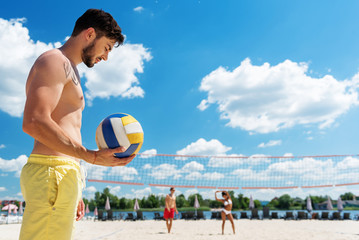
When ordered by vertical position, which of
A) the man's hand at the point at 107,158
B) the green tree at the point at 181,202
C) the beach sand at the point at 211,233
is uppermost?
the man's hand at the point at 107,158

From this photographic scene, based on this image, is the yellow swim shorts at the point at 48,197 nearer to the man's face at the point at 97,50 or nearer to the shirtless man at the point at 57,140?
the shirtless man at the point at 57,140

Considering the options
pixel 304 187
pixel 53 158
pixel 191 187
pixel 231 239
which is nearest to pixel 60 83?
pixel 53 158

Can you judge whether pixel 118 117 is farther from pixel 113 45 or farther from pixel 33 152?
pixel 33 152

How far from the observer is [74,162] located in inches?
56.3

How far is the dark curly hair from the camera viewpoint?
1510 mm

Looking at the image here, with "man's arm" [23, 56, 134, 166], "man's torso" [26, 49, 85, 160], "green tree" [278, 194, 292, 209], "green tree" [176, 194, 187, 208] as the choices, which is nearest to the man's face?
"man's torso" [26, 49, 85, 160]

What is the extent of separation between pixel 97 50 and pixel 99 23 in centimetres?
14

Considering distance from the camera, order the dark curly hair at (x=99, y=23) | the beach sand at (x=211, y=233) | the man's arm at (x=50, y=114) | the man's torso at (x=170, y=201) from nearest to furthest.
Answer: the man's arm at (x=50, y=114) < the dark curly hair at (x=99, y=23) < the beach sand at (x=211, y=233) < the man's torso at (x=170, y=201)

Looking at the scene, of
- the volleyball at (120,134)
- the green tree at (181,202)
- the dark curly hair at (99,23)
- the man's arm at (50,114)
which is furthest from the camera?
the green tree at (181,202)

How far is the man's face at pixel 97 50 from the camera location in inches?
61.1

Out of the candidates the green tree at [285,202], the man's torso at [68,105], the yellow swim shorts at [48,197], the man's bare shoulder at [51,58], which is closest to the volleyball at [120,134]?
the man's torso at [68,105]

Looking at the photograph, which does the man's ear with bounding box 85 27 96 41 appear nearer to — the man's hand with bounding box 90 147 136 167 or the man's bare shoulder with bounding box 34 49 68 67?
the man's bare shoulder with bounding box 34 49 68 67

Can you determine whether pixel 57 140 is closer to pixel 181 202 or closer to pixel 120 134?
pixel 120 134

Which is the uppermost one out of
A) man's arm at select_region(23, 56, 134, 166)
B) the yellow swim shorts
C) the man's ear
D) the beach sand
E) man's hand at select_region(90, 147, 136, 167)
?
the man's ear
